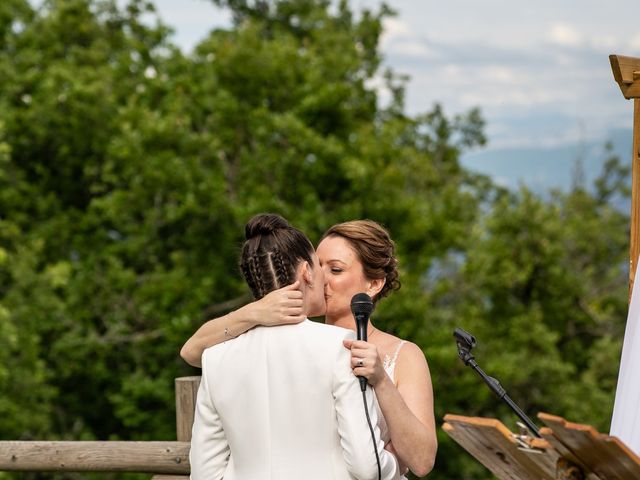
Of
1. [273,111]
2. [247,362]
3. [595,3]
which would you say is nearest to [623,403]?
[247,362]

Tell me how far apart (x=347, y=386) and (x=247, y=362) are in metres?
0.25

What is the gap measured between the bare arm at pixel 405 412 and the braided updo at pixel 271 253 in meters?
0.23

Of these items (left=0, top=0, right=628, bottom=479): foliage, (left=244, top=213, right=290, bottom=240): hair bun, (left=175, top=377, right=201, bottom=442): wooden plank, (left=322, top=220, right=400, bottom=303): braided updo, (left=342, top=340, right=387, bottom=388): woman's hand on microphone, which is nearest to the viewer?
(left=342, top=340, right=387, bottom=388): woman's hand on microphone

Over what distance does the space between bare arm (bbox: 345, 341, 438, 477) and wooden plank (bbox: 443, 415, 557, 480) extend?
0.95 ft

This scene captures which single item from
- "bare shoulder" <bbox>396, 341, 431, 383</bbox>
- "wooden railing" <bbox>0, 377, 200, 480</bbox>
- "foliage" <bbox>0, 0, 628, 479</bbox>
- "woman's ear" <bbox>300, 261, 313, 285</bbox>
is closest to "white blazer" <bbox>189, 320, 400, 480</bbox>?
"woman's ear" <bbox>300, 261, 313, 285</bbox>

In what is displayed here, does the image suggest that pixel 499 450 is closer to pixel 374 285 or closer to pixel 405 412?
pixel 405 412

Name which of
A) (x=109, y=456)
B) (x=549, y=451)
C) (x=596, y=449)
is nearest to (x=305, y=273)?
(x=549, y=451)

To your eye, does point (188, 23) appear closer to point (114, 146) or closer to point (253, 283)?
point (114, 146)

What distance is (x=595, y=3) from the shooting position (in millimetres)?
45094

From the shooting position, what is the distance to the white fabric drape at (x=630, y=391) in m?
2.45

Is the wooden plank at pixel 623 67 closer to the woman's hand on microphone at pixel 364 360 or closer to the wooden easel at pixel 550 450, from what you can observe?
the woman's hand on microphone at pixel 364 360

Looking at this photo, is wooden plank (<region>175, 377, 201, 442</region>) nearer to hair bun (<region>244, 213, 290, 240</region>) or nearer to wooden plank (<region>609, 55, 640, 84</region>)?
hair bun (<region>244, 213, 290, 240</region>)

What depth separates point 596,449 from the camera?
6.15ft

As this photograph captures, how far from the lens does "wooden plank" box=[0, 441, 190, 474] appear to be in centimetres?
407
